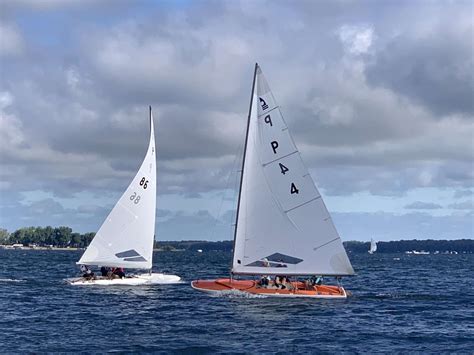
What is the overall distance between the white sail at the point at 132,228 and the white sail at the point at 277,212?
49.6ft

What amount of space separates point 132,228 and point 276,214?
56.0ft

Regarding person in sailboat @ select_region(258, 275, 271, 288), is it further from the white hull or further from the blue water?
the white hull

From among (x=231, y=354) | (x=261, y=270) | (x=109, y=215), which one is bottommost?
(x=231, y=354)

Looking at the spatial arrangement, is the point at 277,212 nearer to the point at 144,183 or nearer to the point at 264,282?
the point at 264,282

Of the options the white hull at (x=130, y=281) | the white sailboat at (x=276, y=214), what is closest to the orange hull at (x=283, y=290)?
the white sailboat at (x=276, y=214)

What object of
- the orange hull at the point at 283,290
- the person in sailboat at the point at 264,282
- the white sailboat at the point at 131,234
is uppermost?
the white sailboat at the point at 131,234

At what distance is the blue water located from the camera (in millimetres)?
35747

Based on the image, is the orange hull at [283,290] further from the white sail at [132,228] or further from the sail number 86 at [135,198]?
the sail number 86 at [135,198]

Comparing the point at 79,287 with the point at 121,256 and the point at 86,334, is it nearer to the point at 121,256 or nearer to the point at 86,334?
the point at 121,256

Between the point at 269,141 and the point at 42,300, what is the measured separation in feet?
62.5

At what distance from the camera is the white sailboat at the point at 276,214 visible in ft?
165

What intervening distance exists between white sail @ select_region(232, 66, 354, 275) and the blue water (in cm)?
256

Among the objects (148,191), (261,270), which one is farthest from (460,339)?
(148,191)

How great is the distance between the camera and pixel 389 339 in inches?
1496
